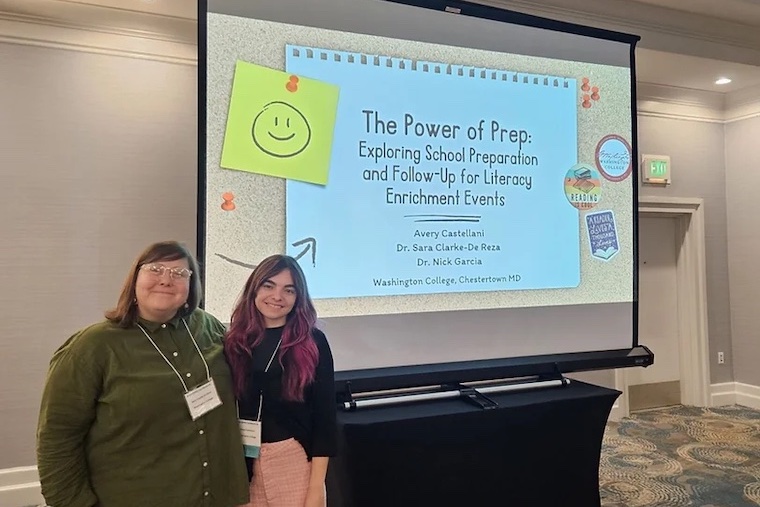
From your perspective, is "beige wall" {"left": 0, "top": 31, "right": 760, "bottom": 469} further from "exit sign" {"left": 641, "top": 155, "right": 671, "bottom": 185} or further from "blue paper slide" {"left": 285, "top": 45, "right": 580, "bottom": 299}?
"exit sign" {"left": 641, "top": 155, "right": 671, "bottom": 185}

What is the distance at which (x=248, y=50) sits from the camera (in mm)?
2096

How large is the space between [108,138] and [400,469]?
8.01 ft

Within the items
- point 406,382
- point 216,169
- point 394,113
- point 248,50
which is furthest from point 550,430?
point 248,50

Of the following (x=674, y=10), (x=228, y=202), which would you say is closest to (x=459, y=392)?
(x=228, y=202)

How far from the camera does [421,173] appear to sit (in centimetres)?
234

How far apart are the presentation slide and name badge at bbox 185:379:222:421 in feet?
2.08

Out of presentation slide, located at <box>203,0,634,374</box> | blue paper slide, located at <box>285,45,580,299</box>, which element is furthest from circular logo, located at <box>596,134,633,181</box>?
blue paper slide, located at <box>285,45,580,299</box>

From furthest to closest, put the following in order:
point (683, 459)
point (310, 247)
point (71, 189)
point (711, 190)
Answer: point (711, 190) < point (683, 459) < point (71, 189) < point (310, 247)

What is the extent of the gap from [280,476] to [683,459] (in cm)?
313

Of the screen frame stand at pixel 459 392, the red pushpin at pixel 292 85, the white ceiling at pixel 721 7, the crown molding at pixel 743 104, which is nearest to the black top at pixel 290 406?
the screen frame stand at pixel 459 392

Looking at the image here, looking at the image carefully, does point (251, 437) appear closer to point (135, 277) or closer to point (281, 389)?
point (281, 389)

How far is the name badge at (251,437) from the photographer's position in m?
1.51

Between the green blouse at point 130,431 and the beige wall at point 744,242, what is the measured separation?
191 inches

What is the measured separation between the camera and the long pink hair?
5.01 ft
